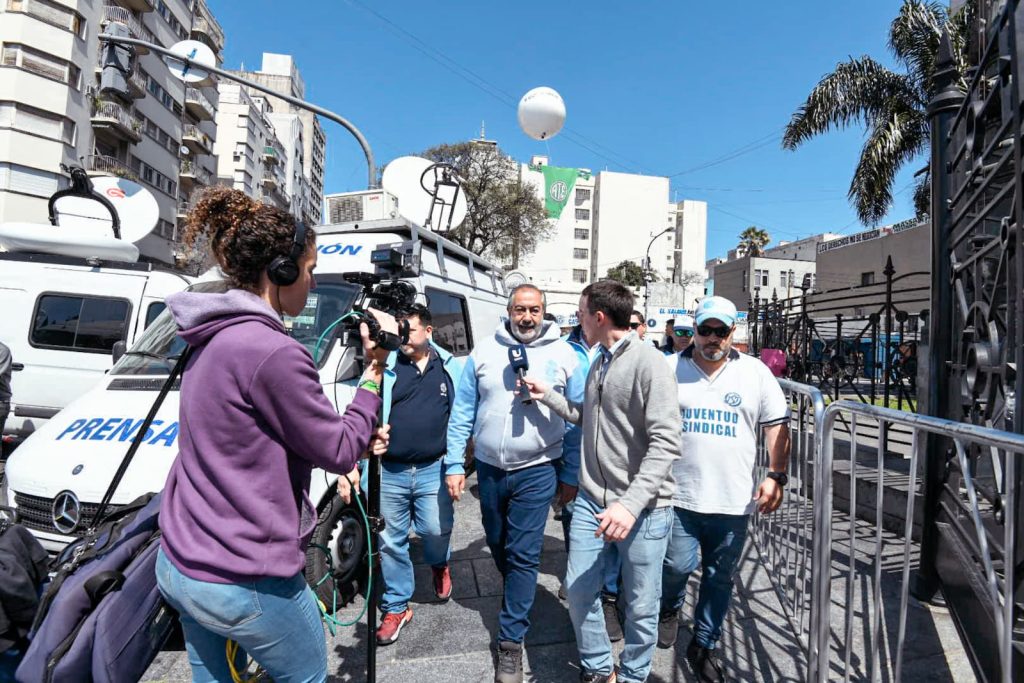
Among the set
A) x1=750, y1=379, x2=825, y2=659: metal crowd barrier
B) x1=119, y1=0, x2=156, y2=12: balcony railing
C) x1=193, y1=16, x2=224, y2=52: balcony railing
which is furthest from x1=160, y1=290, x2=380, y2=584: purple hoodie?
x1=193, y1=16, x2=224, y2=52: balcony railing

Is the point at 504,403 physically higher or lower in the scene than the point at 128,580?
higher

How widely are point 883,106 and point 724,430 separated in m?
16.4

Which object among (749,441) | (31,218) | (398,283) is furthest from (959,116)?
(31,218)

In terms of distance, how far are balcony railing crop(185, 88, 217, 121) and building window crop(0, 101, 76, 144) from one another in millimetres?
13300

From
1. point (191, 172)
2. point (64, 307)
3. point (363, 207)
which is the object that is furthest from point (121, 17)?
point (363, 207)

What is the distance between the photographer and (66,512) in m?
3.29

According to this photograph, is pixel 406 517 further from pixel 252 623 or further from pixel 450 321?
pixel 450 321

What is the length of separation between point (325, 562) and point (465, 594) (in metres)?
1.01

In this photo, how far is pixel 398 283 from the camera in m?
2.53

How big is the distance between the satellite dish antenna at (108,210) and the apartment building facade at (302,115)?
67816mm

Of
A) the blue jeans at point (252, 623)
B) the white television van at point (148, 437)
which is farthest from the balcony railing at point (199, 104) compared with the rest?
the blue jeans at point (252, 623)

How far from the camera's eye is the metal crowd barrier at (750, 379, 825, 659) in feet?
10.8

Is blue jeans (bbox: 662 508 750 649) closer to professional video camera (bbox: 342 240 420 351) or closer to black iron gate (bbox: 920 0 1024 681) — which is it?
black iron gate (bbox: 920 0 1024 681)

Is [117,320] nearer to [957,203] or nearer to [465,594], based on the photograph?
[465,594]
